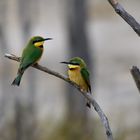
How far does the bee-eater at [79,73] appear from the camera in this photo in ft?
13.9

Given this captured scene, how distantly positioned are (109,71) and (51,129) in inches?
454

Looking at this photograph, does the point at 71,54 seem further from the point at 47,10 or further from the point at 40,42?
the point at 47,10

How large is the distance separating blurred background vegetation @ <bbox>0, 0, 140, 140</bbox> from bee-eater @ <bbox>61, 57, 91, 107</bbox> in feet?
10.3

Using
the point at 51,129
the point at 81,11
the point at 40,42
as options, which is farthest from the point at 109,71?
the point at 40,42

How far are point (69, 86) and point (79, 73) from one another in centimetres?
851

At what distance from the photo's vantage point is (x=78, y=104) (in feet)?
38.8

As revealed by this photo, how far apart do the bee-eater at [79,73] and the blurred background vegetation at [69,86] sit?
10.3 ft

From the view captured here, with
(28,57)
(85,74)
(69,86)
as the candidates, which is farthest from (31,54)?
(69,86)

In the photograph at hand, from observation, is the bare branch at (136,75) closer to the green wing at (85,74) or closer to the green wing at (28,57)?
the green wing at (85,74)

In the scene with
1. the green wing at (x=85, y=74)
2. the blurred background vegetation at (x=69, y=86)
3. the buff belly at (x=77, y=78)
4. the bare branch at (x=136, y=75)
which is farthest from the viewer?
the blurred background vegetation at (x=69, y=86)

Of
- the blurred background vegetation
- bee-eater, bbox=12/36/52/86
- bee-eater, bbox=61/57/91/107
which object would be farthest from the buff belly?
the blurred background vegetation

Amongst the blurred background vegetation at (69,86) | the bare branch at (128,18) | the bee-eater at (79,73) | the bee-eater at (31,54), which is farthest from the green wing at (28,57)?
the blurred background vegetation at (69,86)

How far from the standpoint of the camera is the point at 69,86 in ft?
42.3

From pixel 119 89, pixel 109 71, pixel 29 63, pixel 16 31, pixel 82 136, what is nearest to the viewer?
pixel 29 63
